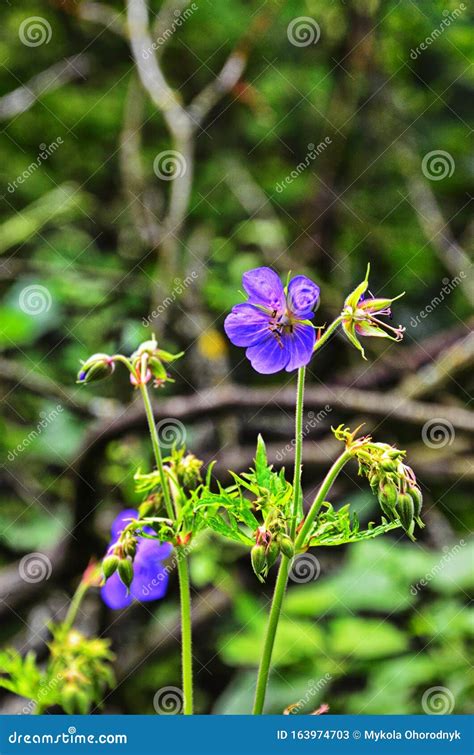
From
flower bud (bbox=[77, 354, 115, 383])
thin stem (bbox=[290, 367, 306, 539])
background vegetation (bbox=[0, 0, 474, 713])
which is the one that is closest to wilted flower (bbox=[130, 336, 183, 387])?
flower bud (bbox=[77, 354, 115, 383])

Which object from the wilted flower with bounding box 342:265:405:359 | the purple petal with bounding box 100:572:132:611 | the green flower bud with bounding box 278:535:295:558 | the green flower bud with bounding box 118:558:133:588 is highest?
the wilted flower with bounding box 342:265:405:359

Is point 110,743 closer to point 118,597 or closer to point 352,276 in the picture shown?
point 118,597

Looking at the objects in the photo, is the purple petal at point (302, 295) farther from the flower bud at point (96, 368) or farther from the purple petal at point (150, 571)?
the purple petal at point (150, 571)

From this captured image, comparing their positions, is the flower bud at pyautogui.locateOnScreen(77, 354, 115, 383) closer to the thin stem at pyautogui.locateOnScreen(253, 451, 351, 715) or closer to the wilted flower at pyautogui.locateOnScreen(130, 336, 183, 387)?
the wilted flower at pyautogui.locateOnScreen(130, 336, 183, 387)

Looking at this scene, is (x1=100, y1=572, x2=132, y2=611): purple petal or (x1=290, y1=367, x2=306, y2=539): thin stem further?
(x1=100, y1=572, x2=132, y2=611): purple petal

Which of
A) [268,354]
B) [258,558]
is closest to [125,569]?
[258,558]

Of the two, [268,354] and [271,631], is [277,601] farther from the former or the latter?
[268,354]

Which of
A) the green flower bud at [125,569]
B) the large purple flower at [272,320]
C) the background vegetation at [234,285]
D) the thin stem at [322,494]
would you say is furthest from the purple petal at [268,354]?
the background vegetation at [234,285]
